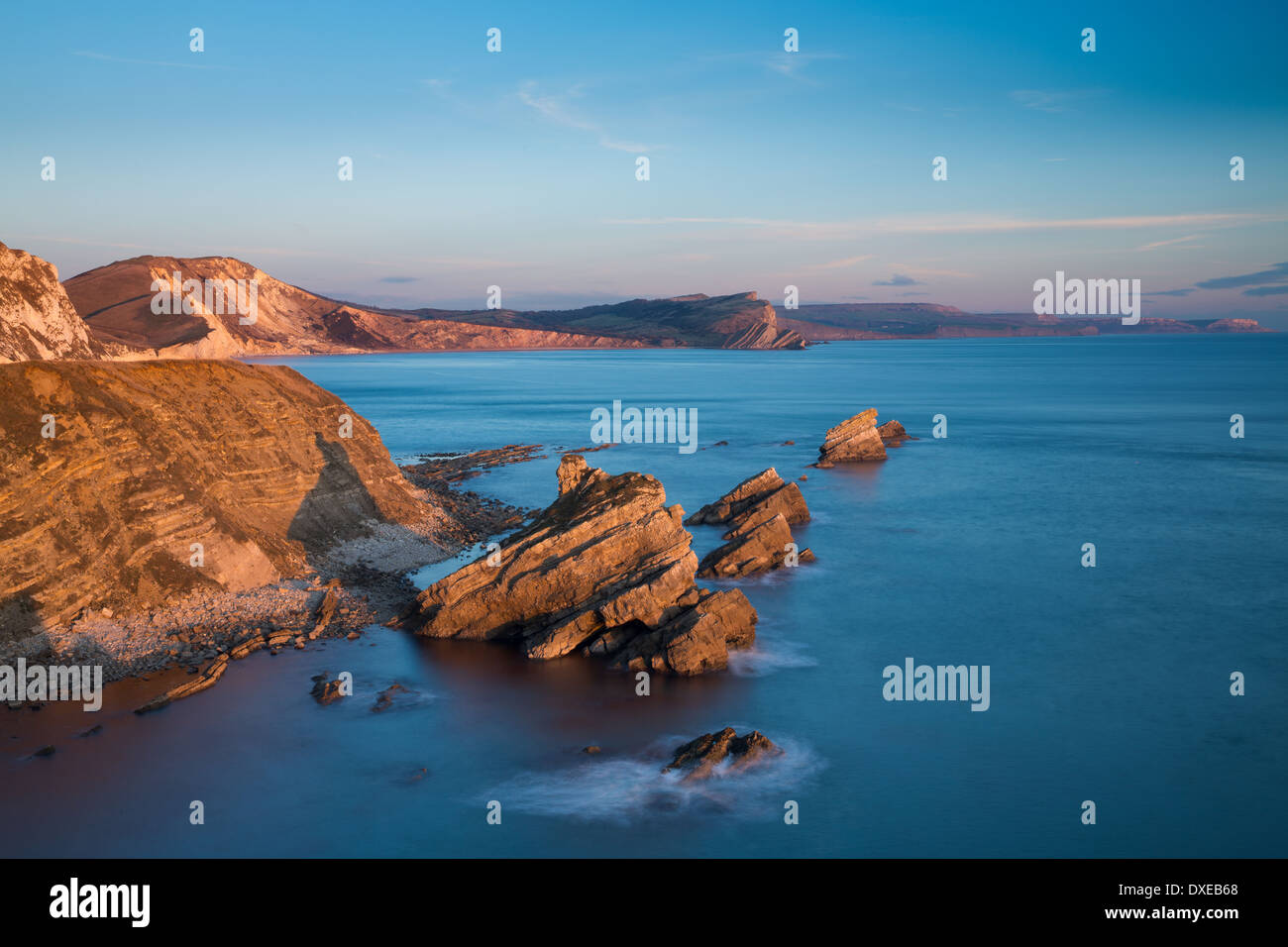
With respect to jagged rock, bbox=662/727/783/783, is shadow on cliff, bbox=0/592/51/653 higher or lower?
higher

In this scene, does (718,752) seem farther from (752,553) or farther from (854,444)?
(854,444)

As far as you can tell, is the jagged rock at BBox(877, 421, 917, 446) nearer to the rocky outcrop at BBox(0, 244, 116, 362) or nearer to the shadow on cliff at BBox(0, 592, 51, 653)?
the rocky outcrop at BBox(0, 244, 116, 362)

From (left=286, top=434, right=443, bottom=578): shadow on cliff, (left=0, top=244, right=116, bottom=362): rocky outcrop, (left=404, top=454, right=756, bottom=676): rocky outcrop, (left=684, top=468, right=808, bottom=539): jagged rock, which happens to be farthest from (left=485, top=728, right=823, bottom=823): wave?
(left=0, top=244, right=116, bottom=362): rocky outcrop

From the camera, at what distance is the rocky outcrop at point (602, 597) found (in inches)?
1018

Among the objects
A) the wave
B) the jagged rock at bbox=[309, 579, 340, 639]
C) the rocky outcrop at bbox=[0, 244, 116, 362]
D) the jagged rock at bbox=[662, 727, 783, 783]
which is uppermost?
A: the rocky outcrop at bbox=[0, 244, 116, 362]

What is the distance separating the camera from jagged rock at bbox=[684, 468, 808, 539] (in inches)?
1700

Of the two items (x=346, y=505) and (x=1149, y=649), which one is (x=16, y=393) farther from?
(x=1149, y=649)

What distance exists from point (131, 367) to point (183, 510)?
8.21m

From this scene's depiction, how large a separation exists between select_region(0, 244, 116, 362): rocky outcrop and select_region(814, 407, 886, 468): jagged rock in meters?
45.5

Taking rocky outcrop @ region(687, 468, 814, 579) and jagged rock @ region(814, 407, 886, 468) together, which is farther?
jagged rock @ region(814, 407, 886, 468)

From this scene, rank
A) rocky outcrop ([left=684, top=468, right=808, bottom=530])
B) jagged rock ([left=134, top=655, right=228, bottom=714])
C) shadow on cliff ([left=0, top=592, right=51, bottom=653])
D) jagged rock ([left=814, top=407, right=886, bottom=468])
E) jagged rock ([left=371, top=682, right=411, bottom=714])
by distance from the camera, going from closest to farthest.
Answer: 1. jagged rock ([left=134, top=655, right=228, bottom=714])
2. jagged rock ([left=371, top=682, right=411, bottom=714])
3. shadow on cliff ([left=0, top=592, right=51, bottom=653])
4. rocky outcrop ([left=684, top=468, right=808, bottom=530])
5. jagged rock ([left=814, top=407, right=886, bottom=468])

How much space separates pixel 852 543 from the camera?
41281 mm

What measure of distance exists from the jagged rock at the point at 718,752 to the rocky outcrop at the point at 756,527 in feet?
44.9
